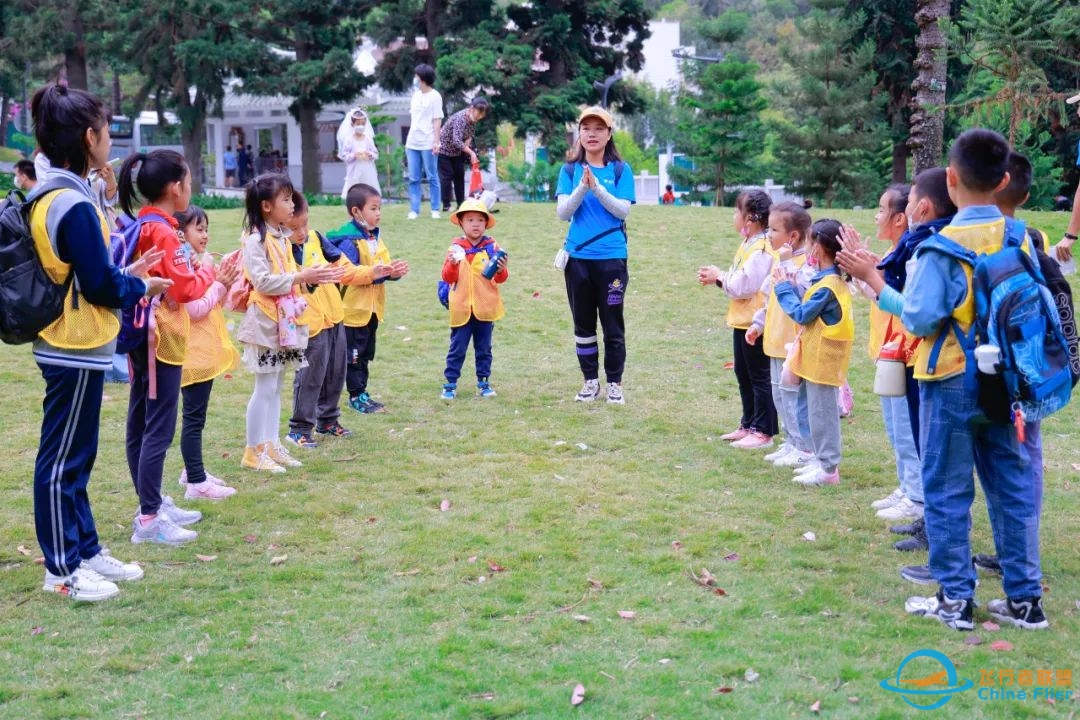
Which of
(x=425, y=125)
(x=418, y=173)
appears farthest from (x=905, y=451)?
(x=418, y=173)

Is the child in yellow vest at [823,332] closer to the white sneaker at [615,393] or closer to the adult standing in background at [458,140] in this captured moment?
the white sneaker at [615,393]

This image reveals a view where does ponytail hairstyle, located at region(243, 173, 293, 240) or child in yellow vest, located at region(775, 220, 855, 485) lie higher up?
ponytail hairstyle, located at region(243, 173, 293, 240)

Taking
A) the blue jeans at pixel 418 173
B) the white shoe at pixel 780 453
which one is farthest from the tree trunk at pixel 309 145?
the white shoe at pixel 780 453

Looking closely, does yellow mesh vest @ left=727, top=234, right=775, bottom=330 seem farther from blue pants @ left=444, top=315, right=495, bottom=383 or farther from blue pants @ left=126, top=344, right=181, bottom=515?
blue pants @ left=126, top=344, right=181, bottom=515

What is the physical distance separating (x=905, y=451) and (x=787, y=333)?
4.02ft

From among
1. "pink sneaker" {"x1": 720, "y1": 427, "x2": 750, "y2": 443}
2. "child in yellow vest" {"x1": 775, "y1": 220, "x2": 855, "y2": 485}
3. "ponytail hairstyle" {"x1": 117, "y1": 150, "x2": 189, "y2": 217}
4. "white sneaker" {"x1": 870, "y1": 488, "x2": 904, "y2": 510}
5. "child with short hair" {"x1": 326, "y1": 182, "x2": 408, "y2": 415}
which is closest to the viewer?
"ponytail hairstyle" {"x1": 117, "y1": 150, "x2": 189, "y2": 217}

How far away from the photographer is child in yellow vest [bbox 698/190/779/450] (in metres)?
6.96

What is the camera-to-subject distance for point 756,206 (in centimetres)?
702

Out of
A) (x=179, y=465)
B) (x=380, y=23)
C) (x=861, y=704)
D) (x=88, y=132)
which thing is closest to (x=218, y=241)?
(x=179, y=465)

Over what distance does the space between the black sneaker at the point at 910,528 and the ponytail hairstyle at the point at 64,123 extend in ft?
13.4

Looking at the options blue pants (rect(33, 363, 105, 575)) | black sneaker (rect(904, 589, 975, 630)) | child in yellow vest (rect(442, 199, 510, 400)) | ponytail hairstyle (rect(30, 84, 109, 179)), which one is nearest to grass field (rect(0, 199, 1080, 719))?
black sneaker (rect(904, 589, 975, 630))

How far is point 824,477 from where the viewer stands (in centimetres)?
632

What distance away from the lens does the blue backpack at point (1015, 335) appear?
3.97 m

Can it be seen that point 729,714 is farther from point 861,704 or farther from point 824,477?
point 824,477
